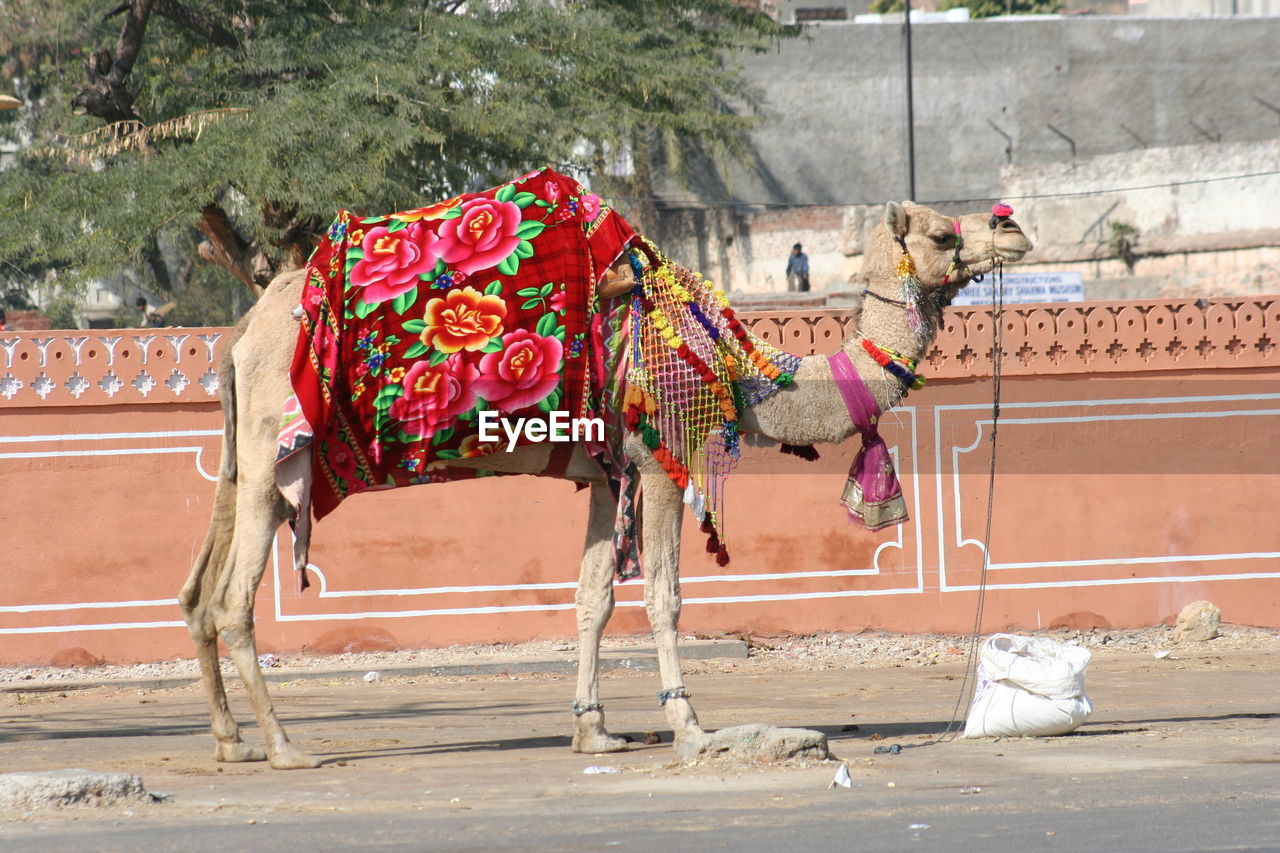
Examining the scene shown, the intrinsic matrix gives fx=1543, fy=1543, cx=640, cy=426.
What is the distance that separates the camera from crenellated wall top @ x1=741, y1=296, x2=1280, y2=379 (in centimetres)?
1062

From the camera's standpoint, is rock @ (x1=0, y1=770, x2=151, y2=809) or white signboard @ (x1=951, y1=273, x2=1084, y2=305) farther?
white signboard @ (x1=951, y1=273, x2=1084, y2=305)

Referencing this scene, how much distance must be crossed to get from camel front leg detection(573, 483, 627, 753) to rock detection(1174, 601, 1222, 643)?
545cm

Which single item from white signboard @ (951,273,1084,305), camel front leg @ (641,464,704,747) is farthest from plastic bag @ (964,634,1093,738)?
white signboard @ (951,273,1084,305)

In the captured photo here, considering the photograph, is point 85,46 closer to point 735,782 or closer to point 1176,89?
point 735,782

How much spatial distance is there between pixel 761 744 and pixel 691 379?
1.50m

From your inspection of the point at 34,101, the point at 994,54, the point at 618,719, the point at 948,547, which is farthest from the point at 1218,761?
the point at 994,54

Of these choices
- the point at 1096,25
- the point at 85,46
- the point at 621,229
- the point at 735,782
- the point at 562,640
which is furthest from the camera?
the point at 1096,25

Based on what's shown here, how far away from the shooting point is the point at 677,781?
5750 mm

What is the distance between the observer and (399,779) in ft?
19.6

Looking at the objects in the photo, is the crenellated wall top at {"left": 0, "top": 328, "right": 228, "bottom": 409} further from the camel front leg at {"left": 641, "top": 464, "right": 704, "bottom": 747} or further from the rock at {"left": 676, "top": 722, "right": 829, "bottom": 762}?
the rock at {"left": 676, "top": 722, "right": 829, "bottom": 762}

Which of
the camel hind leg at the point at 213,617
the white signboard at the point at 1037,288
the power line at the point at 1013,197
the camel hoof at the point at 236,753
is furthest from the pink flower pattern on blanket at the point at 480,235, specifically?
the power line at the point at 1013,197

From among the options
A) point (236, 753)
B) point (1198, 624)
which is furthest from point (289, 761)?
point (1198, 624)

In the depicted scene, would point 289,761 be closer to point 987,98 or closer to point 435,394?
point 435,394

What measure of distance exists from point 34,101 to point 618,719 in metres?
18.5
